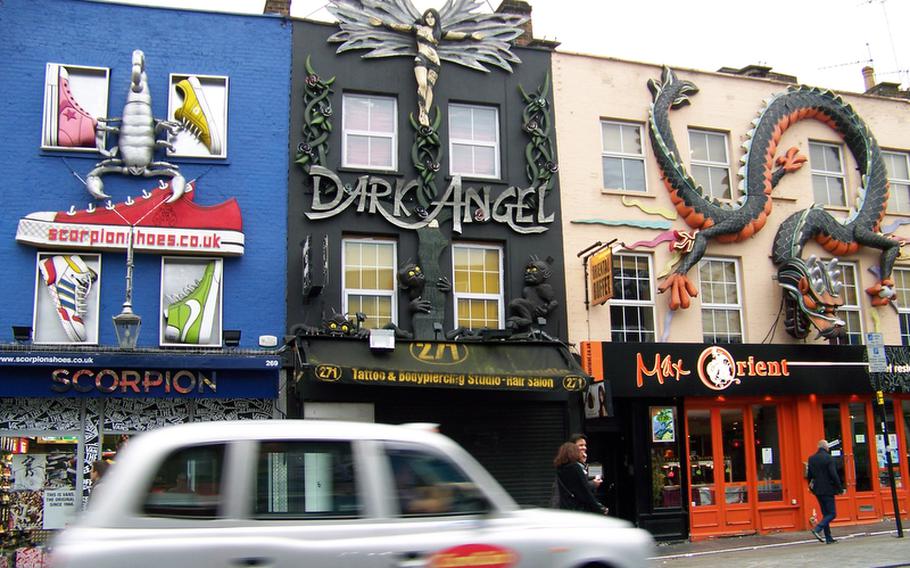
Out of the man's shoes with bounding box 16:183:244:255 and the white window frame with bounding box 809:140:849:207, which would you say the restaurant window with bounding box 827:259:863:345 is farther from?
the man's shoes with bounding box 16:183:244:255

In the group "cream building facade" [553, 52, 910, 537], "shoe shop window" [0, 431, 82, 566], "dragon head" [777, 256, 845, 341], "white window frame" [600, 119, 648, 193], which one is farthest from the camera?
"white window frame" [600, 119, 648, 193]

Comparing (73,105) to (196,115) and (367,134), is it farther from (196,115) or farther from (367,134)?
(367,134)

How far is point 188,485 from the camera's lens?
5.84m

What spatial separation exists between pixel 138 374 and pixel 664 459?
31.0ft

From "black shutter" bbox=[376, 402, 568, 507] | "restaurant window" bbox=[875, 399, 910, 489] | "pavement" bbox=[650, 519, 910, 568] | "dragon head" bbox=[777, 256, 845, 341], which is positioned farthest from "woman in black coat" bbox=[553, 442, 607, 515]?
"restaurant window" bbox=[875, 399, 910, 489]

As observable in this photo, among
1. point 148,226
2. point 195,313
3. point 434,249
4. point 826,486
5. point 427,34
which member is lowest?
point 826,486

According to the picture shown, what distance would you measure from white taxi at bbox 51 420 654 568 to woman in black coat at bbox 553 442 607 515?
3404mm

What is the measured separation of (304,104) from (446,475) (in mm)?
10902

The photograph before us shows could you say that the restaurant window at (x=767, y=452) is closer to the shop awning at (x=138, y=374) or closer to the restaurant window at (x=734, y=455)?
the restaurant window at (x=734, y=455)

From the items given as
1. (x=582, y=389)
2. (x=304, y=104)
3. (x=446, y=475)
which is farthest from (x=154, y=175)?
(x=446, y=475)

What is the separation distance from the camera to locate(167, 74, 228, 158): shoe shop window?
15.2 m

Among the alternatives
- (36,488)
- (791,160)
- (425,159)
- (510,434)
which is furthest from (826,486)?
(36,488)

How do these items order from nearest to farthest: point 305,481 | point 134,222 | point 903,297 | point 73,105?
point 305,481
point 134,222
point 73,105
point 903,297

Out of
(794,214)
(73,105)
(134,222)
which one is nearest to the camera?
(134,222)
